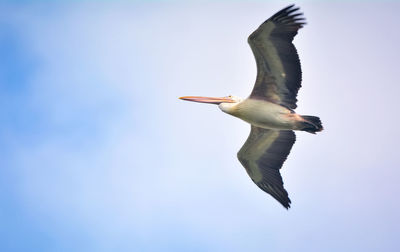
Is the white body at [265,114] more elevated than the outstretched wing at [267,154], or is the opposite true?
the white body at [265,114]

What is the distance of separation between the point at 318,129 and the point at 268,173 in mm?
1959

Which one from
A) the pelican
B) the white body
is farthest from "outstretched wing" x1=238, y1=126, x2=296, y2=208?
the white body

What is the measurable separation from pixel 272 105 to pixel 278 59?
1.16 metres

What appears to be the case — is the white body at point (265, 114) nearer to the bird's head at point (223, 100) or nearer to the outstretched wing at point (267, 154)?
the bird's head at point (223, 100)

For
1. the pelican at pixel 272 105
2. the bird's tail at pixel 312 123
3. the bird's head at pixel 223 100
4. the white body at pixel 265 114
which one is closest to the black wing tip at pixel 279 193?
the pelican at pixel 272 105

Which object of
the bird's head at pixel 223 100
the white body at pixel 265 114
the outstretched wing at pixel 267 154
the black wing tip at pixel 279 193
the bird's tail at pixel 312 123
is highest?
the bird's head at pixel 223 100

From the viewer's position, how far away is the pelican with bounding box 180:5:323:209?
12445 millimetres

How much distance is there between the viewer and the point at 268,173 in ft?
47.7

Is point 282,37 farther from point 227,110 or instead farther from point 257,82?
point 227,110

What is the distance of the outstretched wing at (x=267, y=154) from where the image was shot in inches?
569

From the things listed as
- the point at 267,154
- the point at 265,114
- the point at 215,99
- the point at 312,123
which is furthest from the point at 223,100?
the point at 312,123

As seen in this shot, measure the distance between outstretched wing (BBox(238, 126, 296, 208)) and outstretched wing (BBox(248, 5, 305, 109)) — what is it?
1.23 meters

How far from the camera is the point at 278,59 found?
1282 centimetres

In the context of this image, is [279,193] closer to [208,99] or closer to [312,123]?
[312,123]
